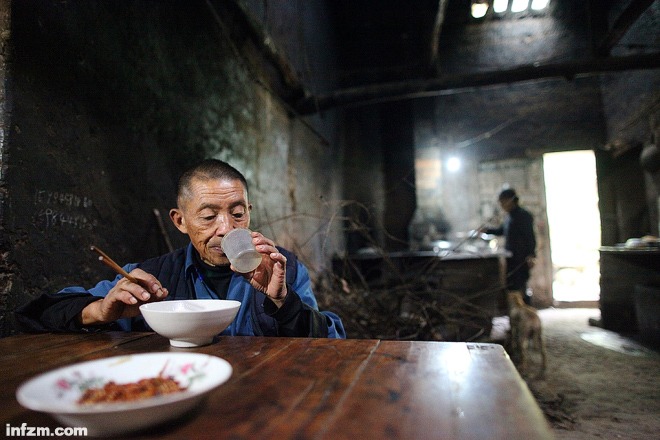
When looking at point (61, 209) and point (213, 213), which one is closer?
point (213, 213)

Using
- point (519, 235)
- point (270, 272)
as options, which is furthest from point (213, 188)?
point (519, 235)

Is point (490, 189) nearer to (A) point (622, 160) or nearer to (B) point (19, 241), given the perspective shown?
(A) point (622, 160)

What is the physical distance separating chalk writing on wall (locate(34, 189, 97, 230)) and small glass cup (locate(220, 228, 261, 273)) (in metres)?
1.19

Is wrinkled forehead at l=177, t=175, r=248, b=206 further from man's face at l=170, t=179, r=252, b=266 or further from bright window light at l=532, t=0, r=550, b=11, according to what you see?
bright window light at l=532, t=0, r=550, b=11

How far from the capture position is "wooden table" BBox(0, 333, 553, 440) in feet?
2.04

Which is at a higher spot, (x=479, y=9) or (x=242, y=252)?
(x=479, y=9)

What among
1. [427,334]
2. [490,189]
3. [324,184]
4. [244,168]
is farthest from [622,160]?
[244,168]

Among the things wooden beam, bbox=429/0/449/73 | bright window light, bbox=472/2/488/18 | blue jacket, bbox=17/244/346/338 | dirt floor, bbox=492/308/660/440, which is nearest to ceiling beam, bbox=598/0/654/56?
wooden beam, bbox=429/0/449/73

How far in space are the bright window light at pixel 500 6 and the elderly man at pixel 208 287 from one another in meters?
9.61

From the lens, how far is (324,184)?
784 centimetres

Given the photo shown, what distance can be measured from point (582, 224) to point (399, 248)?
5.90m

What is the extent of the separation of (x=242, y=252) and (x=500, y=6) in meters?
10.2

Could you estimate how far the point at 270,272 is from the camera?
1373 mm

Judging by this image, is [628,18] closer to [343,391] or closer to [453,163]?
[453,163]
